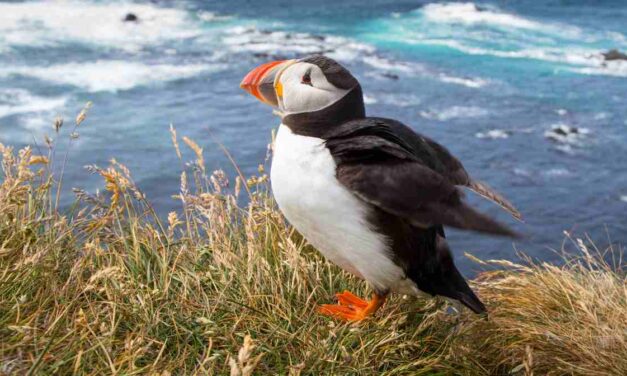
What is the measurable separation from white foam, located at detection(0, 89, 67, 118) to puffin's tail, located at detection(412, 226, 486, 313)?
25.4ft

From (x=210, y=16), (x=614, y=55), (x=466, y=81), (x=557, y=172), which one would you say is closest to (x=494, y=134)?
(x=557, y=172)

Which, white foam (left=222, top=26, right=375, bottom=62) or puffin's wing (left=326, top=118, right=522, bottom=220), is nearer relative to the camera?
puffin's wing (left=326, top=118, right=522, bottom=220)

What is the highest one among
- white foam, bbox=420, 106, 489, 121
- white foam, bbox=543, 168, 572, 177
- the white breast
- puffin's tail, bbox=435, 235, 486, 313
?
the white breast

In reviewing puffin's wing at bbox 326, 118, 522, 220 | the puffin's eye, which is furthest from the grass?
the puffin's eye

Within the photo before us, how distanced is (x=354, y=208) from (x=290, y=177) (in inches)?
11.5

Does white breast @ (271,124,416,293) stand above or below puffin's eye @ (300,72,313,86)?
below

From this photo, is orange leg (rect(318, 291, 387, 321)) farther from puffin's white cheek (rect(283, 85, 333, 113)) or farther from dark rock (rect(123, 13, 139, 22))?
dark rock (rect(123, 13, 139, 22))

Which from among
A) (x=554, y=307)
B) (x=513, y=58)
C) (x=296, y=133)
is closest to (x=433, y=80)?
(x=513, y=58)

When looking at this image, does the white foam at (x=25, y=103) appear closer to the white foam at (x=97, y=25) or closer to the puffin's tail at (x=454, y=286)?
the white foam at (x=97, y=25)

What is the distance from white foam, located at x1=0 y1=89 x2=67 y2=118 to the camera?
1020cm

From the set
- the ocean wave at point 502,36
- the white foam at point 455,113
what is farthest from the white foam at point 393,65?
the white foam at point 455,113

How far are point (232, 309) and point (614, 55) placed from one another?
11096mm

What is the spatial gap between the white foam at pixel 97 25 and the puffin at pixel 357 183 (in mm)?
10427

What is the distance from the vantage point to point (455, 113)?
36.6 ft
